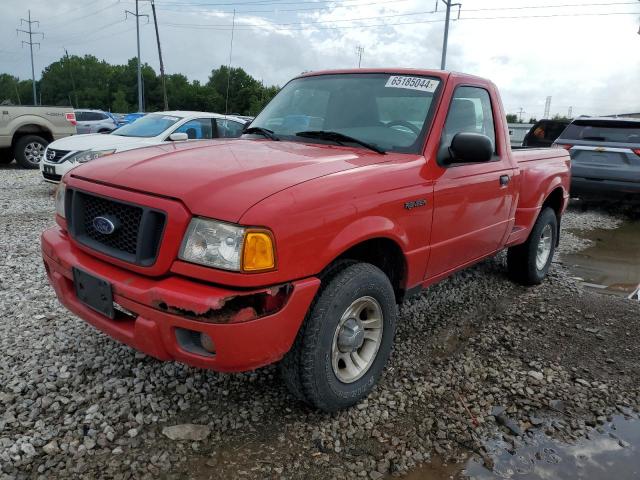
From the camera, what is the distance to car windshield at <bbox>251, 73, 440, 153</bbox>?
10.4 feet

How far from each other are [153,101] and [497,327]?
85437 millimetres

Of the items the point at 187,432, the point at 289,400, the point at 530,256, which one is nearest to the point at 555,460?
the point at 289,400

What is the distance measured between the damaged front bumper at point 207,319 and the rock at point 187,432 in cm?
50

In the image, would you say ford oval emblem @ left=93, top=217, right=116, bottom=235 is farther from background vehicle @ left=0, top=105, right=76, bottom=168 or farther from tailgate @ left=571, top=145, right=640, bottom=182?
background vehicle @ left=0, top=105, right=76, bottom=168

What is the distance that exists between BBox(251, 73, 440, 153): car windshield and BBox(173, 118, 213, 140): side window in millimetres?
5137

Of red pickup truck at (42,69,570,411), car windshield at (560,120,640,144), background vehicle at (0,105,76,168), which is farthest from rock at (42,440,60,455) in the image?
background vehicle at (0,105,76,168)

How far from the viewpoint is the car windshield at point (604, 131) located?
867cm

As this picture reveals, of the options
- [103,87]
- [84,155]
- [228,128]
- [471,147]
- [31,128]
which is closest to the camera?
[471,147]

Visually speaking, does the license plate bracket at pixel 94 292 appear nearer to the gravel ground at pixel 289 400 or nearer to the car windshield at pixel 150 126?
the gravel ground at pixel 289 400

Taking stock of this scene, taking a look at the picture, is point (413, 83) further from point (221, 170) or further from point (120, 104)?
point (120, 104)

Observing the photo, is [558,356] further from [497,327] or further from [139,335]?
[139,335]

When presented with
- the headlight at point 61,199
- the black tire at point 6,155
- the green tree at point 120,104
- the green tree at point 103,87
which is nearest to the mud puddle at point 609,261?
the headlight at point 61,199

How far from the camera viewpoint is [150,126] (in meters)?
8.66

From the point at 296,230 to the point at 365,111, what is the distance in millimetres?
1485
